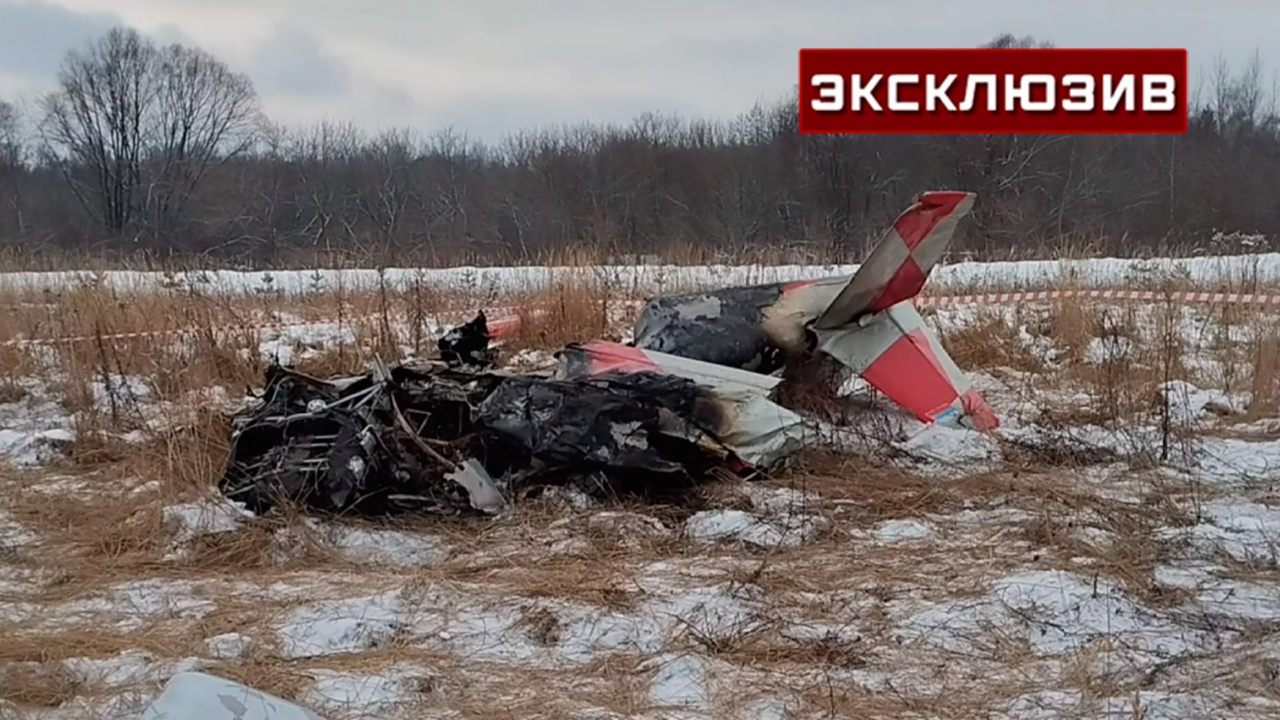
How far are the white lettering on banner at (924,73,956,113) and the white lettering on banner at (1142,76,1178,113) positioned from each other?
3267 millimetres

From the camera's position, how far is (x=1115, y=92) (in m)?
15.5

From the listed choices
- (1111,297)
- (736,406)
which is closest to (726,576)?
(736,406)

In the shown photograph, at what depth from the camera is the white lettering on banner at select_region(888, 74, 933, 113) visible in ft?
52.5

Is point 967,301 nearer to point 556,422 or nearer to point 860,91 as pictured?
point 556,422

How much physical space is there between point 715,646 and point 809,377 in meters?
3.17

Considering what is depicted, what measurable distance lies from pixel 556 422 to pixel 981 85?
16.0 m

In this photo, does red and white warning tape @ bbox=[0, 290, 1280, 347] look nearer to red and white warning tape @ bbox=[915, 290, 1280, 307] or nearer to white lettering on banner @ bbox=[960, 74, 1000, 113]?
red and white warning tape @ bbox=[915, 290, 1280, 307]

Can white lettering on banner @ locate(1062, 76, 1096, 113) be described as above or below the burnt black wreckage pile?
above

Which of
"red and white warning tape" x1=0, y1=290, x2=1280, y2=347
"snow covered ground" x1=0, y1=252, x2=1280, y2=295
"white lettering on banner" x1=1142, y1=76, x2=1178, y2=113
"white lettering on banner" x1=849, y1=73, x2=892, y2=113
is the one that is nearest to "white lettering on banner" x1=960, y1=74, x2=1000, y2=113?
"white lettering on banner" x1=849, y1=73, x2=892, y2=113

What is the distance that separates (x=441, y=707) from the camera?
2.29 m

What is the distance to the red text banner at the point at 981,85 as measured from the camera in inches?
577

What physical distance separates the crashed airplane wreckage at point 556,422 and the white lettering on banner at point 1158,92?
1260 cm

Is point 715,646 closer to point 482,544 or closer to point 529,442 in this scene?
point 482,544

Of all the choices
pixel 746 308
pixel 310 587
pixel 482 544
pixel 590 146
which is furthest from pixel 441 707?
pixel 590 146
